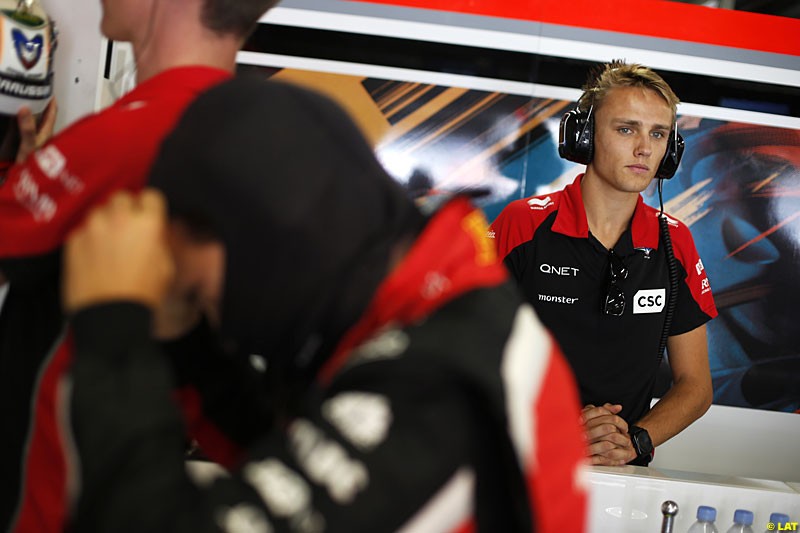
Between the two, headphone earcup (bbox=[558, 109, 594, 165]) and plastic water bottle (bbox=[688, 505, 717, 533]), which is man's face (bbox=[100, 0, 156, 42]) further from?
headphone earcup (bbox=[558, 109, 594, 165])

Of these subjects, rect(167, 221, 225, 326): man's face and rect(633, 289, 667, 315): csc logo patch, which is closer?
rect(167, 221, 225, 326): man's face

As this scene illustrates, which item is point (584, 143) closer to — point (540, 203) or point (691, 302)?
point (540, 203)

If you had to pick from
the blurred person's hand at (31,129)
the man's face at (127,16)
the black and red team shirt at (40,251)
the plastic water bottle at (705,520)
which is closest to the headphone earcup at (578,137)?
the plastic water bottle at (705,520)

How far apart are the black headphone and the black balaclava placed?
2189 mm

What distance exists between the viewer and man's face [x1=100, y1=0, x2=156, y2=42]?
121 cm

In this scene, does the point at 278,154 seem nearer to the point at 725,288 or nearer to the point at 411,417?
the point at 411,417

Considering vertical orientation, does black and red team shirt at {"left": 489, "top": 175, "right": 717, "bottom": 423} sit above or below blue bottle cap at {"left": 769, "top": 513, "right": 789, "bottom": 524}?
below

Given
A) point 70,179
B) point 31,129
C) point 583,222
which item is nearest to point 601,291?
point 583,222

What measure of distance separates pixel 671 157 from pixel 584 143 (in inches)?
10.8

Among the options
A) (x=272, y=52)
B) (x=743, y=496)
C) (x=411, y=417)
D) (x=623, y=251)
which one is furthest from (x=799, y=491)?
(x=272, y=52)

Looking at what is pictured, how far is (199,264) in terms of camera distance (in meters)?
0.75

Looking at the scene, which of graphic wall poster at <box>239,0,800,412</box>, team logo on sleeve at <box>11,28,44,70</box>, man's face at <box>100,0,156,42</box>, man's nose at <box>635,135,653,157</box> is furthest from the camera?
graphic wall poster at <box>239,0,800,412</box>

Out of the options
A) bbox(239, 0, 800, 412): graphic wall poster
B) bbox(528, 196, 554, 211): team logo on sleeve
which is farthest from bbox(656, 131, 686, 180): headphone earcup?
bbox(239, 0, 800, 412): graphic wall poster

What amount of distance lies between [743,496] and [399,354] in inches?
Result: 59.5
